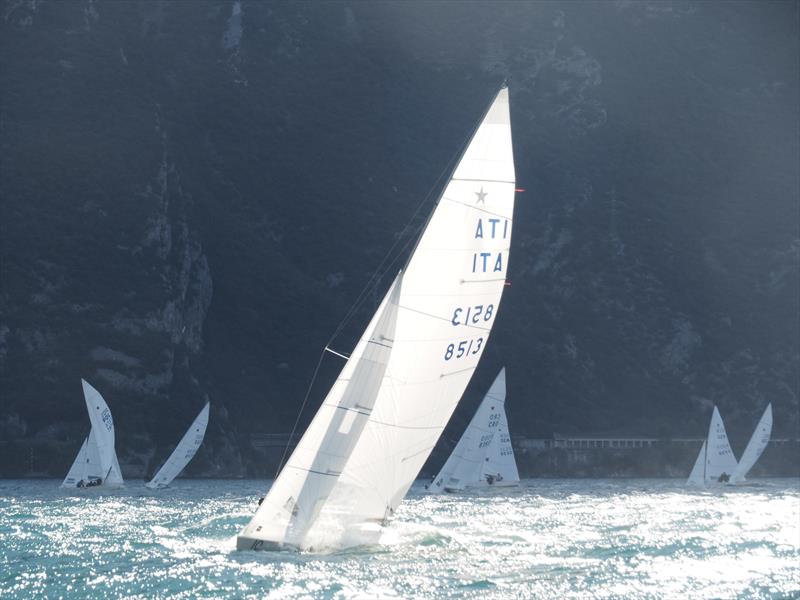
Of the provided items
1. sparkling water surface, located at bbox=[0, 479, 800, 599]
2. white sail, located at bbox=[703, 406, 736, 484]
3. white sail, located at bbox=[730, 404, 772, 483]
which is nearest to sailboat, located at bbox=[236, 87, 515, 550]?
sparkling water surface, located at bbox=[0, 479, 800, 599]

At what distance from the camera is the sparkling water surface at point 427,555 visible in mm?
22438

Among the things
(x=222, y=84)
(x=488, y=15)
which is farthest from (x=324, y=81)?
(x=488, y=15)

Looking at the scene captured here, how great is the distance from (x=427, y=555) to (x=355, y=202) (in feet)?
283

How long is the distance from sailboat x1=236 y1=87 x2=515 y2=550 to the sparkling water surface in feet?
2.97

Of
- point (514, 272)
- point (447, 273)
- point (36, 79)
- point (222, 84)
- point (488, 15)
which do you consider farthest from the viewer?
point (488, 15)

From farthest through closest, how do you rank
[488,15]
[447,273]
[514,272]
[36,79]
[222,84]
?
[488,15] → [222,84] → [514,272] → [36,79] → [447,273]

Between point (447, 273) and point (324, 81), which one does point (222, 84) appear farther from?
point (447, 273)

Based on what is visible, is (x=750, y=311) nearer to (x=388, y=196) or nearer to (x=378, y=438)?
(x=388, y=196)

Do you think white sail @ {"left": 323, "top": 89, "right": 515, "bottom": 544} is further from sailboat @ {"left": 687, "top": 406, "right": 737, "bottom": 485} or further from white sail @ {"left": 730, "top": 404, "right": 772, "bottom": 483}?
white sail @ {"left": 730, "top": 404, "right": 772, "bottom": 483}

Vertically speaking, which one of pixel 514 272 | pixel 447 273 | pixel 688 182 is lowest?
pixel 447 273

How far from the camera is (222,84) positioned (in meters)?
117

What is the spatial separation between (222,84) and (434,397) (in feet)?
309

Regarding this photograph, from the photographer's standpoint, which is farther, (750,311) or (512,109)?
(512,109)

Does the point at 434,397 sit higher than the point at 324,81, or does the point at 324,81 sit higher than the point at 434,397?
the point at 324,81
